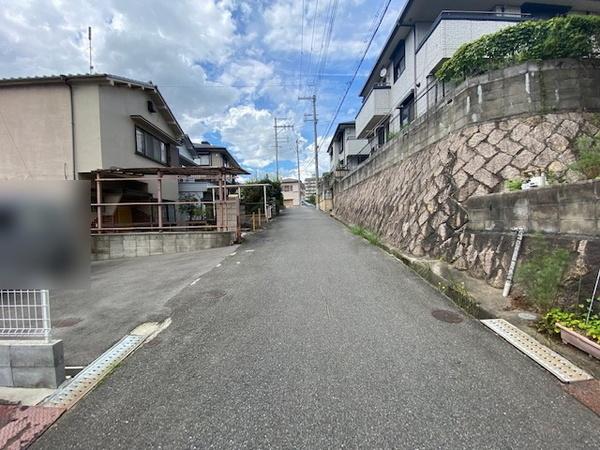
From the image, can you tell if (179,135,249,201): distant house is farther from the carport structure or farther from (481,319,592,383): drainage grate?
(481,319,592,383): drainage grate

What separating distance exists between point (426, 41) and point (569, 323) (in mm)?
11363

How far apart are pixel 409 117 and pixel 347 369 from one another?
538 inches

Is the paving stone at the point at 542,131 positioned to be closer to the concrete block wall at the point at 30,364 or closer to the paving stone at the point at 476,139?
the paving stone at the point at 476,139

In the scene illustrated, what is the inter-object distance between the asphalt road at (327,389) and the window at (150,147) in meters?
12.8

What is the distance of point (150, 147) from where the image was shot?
1638 centimetres

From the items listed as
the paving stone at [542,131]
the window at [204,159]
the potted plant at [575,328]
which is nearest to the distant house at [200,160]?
the window at [204,159]

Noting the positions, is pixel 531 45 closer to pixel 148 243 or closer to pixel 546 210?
pixel 546 210

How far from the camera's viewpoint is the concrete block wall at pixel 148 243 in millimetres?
11906

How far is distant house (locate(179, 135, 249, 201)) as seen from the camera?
20406mm

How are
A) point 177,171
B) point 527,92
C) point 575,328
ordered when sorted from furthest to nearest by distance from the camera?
point 177,171
point 527,92
point 575,328

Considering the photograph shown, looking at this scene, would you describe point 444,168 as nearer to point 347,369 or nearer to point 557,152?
point 557,152

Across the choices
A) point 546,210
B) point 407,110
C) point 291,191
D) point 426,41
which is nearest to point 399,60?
point 407,110

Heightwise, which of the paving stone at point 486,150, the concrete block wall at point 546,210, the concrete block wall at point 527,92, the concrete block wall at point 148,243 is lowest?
the concrete block wall at point 148,243

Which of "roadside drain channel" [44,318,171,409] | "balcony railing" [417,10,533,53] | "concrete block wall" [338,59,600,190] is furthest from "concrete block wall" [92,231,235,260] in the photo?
"balcony railing" [417,10,533,53]
